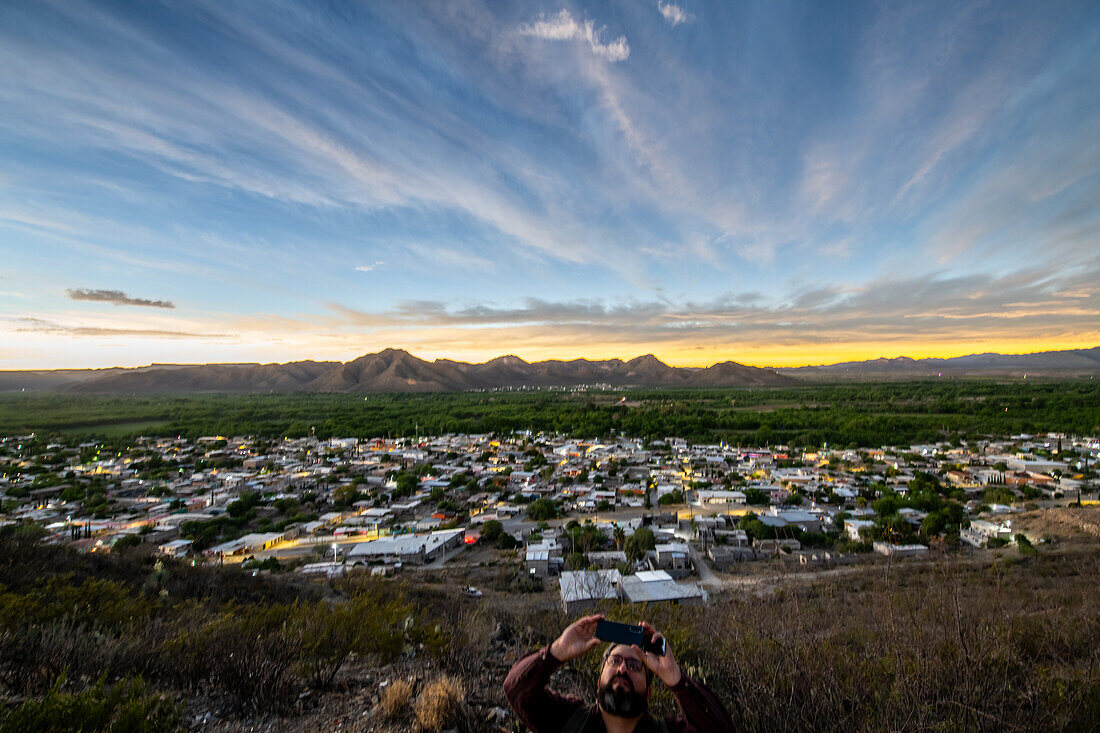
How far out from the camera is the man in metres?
1.55

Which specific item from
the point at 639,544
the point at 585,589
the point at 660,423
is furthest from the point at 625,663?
the point at 660,423

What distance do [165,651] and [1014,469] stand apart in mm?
33061

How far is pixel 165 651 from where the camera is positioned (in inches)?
115

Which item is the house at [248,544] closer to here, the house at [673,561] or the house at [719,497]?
the house at [673,561]

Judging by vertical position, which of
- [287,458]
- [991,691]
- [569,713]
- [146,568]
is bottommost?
[287,458]

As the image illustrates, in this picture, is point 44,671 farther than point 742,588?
No

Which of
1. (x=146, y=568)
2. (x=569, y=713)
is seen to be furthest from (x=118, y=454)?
(x=569, y=713)

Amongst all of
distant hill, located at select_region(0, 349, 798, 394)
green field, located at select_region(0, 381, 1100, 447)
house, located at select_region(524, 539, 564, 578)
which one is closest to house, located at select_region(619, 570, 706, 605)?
house, located at select_region(524, 539, 564, 578)

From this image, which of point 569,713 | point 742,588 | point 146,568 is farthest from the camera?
point 742,588

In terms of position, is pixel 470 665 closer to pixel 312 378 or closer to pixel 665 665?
pixel 665 665

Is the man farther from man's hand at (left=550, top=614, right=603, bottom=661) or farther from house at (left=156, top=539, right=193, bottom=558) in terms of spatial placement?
house at (left=156, top=539, right=193, bottom=558)

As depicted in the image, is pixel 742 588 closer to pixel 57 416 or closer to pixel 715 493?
pixel 715 493

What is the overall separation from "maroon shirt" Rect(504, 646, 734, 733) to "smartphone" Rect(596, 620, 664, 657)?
0.12m

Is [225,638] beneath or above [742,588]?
above
